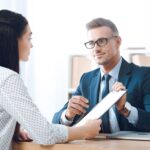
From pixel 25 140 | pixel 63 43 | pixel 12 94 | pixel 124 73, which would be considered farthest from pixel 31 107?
pixel 63 43

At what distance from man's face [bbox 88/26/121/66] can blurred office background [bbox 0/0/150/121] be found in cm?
76

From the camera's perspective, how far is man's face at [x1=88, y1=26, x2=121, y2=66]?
1997 millimetres

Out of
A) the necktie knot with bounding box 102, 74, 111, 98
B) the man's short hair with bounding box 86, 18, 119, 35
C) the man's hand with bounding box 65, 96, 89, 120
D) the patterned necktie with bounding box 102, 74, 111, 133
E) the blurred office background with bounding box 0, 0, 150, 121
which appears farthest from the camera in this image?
the blurred office background with bounding box 0, 0, 150, 121

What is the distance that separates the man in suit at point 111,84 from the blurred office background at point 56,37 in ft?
2.48

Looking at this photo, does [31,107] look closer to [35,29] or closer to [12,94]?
[12,94]

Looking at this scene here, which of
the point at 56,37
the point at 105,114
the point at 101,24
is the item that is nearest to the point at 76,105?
the point at 105,114

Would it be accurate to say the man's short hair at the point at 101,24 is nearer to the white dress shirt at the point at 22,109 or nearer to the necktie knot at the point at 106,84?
the necktie knot at the point at 106,84

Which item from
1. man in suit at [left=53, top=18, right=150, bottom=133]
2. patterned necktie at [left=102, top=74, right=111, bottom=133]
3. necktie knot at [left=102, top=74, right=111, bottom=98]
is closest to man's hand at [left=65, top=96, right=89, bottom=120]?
man in suit at [left=53, top=18, right=150, bottom=133]

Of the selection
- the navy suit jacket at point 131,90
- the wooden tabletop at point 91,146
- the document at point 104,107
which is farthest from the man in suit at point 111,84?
the wooden tabletop at point 91,146

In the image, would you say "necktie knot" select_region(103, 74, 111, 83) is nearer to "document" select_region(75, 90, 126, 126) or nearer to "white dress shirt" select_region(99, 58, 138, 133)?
"white dress shirt" select_region(99, 58, 138, 133)

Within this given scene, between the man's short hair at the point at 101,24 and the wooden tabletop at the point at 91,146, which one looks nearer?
the wooden tabletop at the point at 91,146

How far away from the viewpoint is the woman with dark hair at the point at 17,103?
111cm

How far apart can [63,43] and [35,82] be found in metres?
0.43

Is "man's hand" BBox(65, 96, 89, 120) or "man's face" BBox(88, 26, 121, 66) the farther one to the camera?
"man's face" BBox(88, 26, 121, 66)
